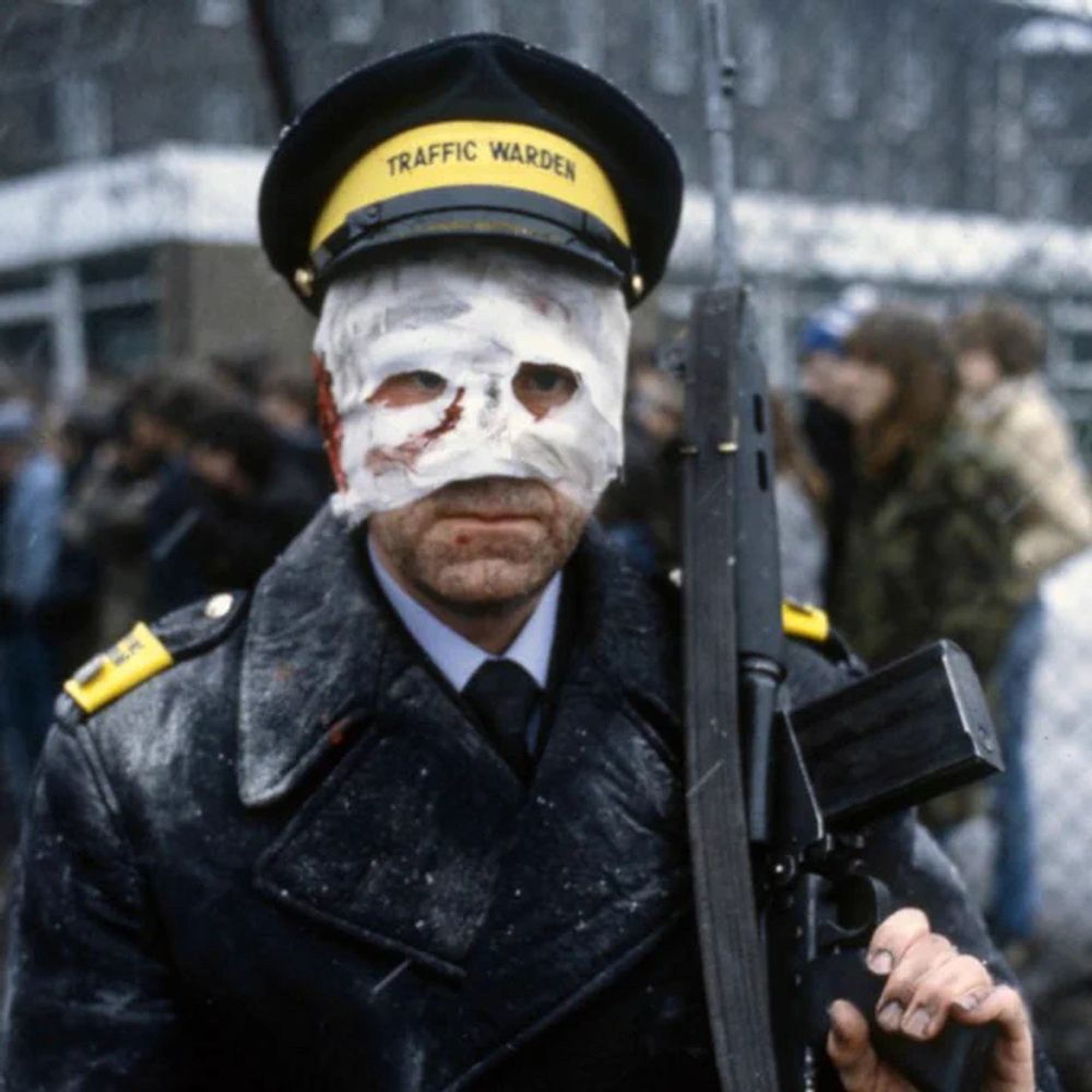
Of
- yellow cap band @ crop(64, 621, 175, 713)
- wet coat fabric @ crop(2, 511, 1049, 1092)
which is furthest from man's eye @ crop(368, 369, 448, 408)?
yellow cap band @ crop(64, 621, 175, 713)

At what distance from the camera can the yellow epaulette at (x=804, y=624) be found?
79.2 inches

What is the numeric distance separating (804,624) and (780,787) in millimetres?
303

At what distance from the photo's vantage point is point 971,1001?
1518 mm

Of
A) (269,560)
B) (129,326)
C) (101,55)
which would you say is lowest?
(269,560)

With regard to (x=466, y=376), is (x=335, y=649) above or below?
below

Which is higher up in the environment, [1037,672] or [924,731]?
[1037,672]

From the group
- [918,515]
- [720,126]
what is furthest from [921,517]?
[720,126]

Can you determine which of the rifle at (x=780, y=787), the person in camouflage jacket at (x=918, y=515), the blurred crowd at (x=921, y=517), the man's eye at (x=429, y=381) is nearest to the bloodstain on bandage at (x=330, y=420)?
the man's eye at (x=429, y=381)

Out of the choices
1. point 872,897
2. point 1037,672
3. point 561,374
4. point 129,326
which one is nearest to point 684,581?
point 561,374

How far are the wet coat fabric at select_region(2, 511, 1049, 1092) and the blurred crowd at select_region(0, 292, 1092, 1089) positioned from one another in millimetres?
1471

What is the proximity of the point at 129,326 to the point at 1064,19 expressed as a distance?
13.8 ft

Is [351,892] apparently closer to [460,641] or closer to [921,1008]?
[460,641]

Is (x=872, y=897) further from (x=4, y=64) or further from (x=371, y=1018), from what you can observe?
(x=4, y=64)

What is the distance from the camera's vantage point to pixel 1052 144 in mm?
3449
